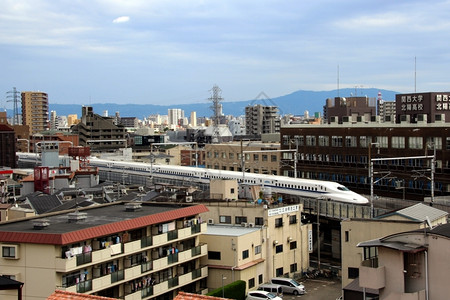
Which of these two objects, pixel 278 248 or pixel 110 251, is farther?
pixel 278 248

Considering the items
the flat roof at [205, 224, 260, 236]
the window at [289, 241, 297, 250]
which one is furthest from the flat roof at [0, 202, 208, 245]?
the window at [289, 241, 297, 250]

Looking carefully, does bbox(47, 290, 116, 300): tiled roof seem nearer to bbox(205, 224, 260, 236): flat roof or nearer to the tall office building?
bbox(205, 224, 260, 236): flat roof

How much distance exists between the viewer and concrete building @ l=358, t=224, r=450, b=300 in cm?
1166

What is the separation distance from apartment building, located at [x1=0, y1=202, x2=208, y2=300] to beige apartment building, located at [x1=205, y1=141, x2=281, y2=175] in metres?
35.9

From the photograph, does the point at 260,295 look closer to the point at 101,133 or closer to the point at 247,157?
the point at 247,157

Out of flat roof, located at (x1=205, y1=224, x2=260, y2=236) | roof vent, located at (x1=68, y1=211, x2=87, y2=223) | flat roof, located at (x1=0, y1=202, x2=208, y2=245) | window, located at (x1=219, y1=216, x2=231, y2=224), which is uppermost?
roof vent, located at (x1=68, y1=211, x2=87, y2=223)

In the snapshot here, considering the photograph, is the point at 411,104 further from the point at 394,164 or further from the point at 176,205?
the point at 176,205

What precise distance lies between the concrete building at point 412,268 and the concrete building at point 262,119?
419ft

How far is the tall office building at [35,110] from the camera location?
16088 cm

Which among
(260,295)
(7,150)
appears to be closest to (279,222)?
(260,295)

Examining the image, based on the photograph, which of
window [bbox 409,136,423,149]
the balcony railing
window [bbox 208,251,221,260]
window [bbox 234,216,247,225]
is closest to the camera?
the balcony railing

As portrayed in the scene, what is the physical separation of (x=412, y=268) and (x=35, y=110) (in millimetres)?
161471

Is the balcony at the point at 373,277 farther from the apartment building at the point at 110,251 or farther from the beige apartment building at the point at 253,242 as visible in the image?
the beige apartment building at the point at 253,242

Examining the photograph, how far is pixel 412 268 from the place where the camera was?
12.0 meters
